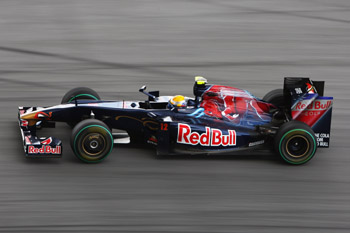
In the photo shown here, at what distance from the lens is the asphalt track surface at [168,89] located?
9156mm

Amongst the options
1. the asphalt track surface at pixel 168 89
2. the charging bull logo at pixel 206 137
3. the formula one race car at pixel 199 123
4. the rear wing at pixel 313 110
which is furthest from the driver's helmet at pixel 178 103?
the rear wing at pixel 313 110

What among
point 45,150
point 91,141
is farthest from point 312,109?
point 45,150

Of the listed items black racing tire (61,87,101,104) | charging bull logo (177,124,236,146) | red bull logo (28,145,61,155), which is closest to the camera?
red bull logo (28,145,61,155)

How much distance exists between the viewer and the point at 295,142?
10820 millimetres

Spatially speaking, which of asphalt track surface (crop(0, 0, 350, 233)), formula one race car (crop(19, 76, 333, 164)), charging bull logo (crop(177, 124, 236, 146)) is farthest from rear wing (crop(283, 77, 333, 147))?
charging bull logo (crop(177, 124, 236, 146))

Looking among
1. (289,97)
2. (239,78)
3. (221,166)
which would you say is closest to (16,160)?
(221,166)

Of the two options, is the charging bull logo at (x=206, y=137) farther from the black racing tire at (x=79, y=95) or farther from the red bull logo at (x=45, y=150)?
the black racing tire at (x=79, y=95)

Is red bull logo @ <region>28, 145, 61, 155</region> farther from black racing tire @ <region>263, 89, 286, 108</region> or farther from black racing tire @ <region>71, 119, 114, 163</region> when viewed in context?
black racing tire @ <region>263, 89, 286, 108</region>

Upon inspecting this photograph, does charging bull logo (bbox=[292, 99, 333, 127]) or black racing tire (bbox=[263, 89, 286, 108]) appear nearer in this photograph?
charging bull logo (bbox=[292, 99, 333, 127])

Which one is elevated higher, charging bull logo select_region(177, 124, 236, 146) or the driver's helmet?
the driver's helmet

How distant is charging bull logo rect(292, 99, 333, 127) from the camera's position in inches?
442

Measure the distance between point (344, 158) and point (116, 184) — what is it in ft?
13.3

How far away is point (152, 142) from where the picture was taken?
437 inches

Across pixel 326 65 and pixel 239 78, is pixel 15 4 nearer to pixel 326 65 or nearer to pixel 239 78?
pixel 239 78
